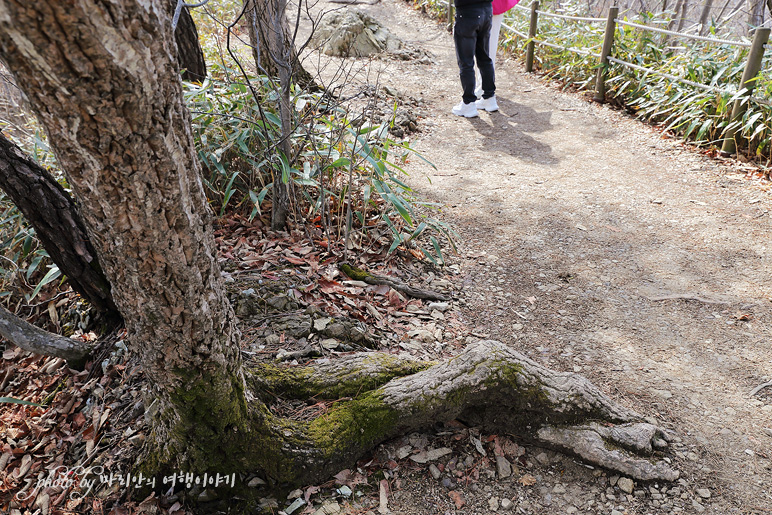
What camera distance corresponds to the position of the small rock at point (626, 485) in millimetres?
1865

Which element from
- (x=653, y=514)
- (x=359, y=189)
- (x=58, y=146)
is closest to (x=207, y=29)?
(x=359, y=189)

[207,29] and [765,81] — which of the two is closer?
[765,81]

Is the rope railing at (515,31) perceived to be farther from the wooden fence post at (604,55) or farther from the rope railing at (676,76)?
the wooden fence post at (604,55)

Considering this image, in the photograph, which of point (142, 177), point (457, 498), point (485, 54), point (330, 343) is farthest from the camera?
point (485, 54)

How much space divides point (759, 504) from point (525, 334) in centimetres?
129

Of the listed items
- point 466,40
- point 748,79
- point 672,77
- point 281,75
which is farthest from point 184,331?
point 672,77

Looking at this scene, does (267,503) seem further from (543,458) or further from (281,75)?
(281,75)

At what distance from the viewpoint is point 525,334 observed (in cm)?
288

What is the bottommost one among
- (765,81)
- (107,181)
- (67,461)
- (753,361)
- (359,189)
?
(753,361)

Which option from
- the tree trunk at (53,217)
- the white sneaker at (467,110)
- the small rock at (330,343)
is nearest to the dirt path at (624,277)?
the white sneaker at (467,110)

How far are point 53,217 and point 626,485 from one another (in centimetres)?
271

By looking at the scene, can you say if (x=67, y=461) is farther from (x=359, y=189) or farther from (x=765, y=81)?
(x=765, y=81)

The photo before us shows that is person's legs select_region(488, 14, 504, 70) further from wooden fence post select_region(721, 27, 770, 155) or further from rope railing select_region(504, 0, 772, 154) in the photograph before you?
wooden fence post select_region(721, 27, 770, 155)

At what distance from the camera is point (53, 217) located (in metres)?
2.21
